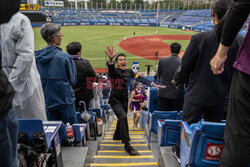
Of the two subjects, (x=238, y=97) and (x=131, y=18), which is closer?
(x=238, y=97)

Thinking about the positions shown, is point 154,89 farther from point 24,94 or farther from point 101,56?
point 101,56

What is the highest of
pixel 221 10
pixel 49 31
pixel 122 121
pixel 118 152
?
pixel 221 10

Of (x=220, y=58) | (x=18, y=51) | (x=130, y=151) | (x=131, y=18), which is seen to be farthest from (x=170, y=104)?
(x=131, y=18)

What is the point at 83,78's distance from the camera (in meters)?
3.94

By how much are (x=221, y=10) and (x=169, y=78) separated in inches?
86.0

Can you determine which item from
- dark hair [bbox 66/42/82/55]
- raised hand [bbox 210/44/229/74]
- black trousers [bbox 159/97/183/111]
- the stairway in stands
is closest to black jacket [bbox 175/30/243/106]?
raised hand [bbox 210/44/229/74]

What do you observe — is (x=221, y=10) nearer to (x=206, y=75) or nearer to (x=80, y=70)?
(x=206, y=75)

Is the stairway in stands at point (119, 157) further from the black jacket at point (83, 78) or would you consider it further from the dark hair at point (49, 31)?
the dark hair at point (49, 31)

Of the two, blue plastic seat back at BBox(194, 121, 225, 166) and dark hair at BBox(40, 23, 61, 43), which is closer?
blue plastic seat back at BBox(194, 121, 225, 166)

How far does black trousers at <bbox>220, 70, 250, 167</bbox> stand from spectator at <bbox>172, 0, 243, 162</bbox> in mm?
791

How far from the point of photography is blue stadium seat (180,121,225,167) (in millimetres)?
1604

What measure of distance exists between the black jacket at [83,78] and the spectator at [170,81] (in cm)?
162

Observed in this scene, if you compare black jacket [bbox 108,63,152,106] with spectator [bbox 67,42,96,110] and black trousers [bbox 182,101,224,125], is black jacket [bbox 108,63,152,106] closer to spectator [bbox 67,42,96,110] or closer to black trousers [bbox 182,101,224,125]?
spectator [bbox 67,42,96,110]

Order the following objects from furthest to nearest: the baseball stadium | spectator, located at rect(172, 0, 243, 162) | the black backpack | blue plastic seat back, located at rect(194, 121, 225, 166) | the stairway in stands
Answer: the stairway in stands → spectator, located at rect(172, 0, 243, 162) → blue plastic seat back, located at rect(194, 121, 225, 166) → the baseball stadium → the black backpack
